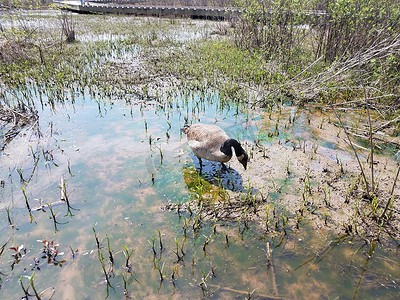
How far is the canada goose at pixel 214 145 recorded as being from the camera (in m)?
4.89

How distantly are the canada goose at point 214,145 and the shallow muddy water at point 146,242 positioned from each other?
574mm

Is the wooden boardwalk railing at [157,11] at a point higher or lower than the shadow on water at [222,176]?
higher

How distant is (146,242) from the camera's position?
4.00 metres

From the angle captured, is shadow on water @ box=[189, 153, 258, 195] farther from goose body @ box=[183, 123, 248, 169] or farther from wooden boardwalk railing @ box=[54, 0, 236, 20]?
wooden boardwalk railing @ box=[54, 0, 236, 20]

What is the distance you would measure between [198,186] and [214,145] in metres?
0.81

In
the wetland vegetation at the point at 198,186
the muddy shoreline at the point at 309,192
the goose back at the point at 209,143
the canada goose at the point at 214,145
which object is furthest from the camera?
the goose back at the point at 209,143

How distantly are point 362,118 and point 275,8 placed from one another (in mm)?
5789

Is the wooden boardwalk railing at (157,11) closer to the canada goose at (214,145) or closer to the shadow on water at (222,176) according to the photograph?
the canada goose at (214,145)


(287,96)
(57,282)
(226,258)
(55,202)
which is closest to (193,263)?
(226,258)

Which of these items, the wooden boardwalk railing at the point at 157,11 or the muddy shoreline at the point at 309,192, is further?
the wooden boardwalk railing at the point at 157,11

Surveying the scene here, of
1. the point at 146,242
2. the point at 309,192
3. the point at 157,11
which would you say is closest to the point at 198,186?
the point at 146,242

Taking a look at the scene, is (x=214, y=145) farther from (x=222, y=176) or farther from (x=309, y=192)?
(x=309, y=192)

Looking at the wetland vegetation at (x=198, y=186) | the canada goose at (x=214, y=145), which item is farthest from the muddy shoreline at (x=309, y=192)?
the canada goose at (x=214, y=145)

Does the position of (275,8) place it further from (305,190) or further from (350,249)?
(350,249)
